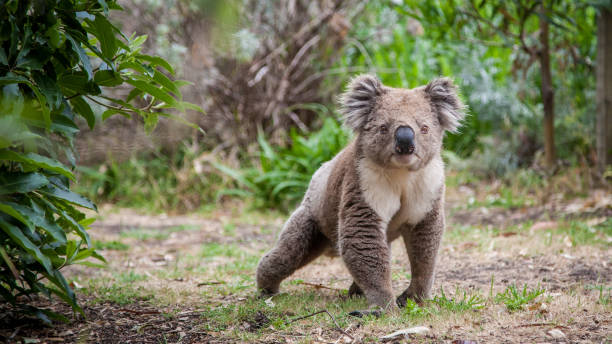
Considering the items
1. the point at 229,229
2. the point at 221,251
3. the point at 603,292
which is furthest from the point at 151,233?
the point at 603,292

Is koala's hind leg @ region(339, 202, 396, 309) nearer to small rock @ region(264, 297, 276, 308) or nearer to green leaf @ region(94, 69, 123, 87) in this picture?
small rock @ region(264, 297, 276, 308)

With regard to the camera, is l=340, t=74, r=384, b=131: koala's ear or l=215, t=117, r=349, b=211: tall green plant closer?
l=340, t=74, r=384, b=131: koala's ear

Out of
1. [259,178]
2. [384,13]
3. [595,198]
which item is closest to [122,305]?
[259,178]

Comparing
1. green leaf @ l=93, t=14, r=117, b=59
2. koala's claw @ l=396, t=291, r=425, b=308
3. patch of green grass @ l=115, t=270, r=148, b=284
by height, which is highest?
green leaf @ l=93, t=14, r=117, b=59

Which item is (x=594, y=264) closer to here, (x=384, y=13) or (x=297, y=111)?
(x=297, y=111)

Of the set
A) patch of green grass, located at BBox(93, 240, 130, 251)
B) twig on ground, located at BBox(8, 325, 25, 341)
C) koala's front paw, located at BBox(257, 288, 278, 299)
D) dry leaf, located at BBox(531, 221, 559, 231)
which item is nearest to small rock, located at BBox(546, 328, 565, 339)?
koala's front paw, located at BBox(257, 288, 278, 299)

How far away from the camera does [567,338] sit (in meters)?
2.21

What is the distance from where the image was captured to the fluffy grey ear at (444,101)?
2.93 meters

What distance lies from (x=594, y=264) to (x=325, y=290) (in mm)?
1748

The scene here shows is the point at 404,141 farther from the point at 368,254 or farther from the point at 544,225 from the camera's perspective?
the point at 544,225

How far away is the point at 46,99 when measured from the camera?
78.4 inches

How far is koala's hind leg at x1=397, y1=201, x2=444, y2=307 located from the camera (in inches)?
114

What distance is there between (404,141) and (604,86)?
3.93 meters

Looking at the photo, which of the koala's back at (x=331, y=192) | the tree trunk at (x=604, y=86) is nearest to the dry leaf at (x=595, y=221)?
the tree trunk at (x=604, y=86)
